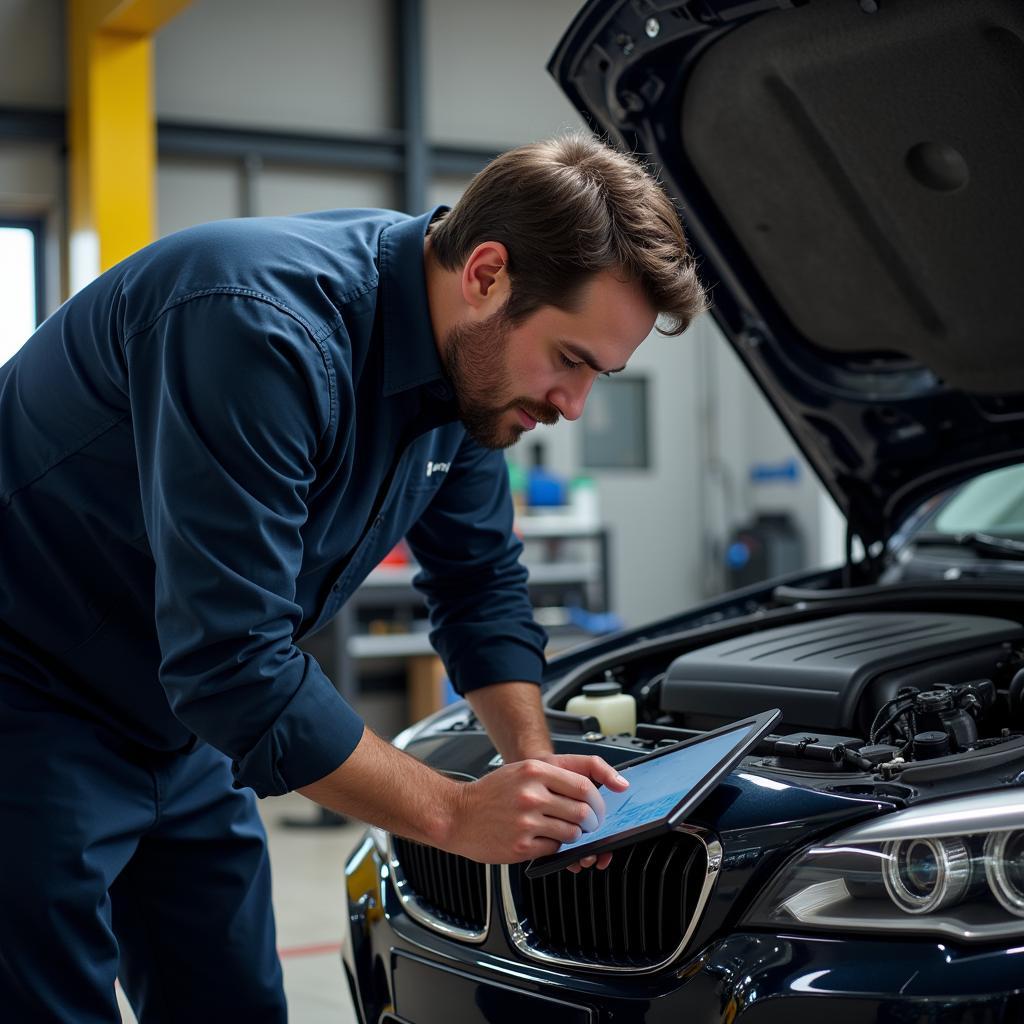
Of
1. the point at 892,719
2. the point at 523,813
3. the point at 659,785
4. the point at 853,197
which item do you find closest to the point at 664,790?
the point at 659,785

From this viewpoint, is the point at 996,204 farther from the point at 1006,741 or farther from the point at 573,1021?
the point at 573,1021

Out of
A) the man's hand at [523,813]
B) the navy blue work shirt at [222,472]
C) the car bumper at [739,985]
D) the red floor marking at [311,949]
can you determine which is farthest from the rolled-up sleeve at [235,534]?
the red floor marking at [311,949]

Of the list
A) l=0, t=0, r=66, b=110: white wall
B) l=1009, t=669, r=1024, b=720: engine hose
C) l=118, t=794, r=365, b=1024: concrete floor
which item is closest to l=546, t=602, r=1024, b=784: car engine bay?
l=1009, t=669, r=1024, b=720: engine hose

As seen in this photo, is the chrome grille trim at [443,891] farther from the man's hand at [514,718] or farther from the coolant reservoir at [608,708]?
the coolant reservoir at [608,708]

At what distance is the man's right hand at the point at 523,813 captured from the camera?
4.14ft

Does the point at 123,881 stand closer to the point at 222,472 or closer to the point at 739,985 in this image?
the point at 222,472

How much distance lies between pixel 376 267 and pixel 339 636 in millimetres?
3954

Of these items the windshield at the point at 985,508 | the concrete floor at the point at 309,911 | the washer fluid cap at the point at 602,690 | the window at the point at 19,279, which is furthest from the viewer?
the window at the point at 19,279

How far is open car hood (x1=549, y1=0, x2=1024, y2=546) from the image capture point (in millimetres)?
1701

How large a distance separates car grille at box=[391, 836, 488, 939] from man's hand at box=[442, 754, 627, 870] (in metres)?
0.26

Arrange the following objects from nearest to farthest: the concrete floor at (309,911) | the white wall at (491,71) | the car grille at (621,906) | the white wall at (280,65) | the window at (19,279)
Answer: the car grille at (621,906), the concrete floor at (309,911), the window at (19,279), the white wall at (280,65), the white wall at (491,71)

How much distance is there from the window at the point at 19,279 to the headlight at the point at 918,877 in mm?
5766

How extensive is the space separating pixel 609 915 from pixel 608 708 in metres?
0.43

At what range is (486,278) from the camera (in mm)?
1362
